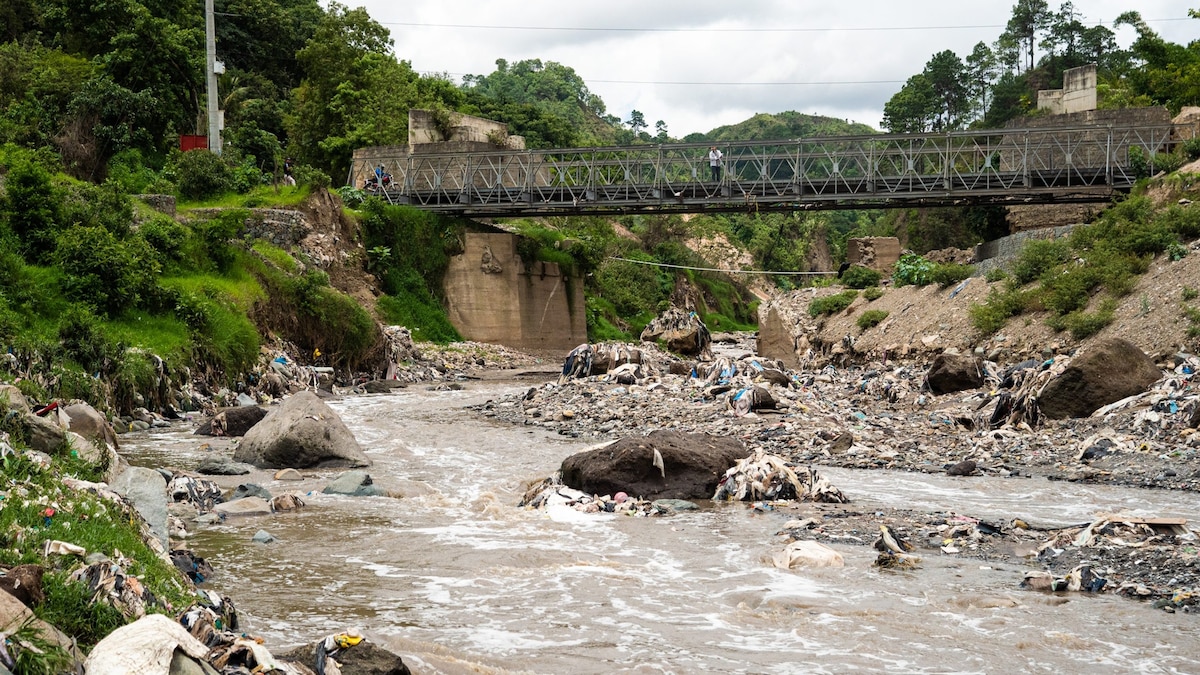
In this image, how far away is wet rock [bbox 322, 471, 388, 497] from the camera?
12.6 metres

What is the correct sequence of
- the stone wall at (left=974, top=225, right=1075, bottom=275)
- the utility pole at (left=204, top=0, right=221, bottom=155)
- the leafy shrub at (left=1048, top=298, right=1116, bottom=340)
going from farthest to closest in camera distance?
1. the utility pole at (left=204, top=0, right=221, bottom=155)
2. the stone wall at (left=974, top=225, right=1075, bottom=275)
3. the leafy shrub at (left=1048, top=298, right=1116, bottom=340)

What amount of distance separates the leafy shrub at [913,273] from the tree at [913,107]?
1717 inches

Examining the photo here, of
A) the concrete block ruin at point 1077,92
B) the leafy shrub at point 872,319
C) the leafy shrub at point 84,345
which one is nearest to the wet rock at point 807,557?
the leafy shrub at point 84,345

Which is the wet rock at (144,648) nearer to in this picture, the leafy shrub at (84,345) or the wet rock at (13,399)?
the wet rock at (13,399)

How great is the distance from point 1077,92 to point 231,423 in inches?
1561

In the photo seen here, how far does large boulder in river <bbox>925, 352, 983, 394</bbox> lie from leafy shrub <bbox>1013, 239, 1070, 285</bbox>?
566 cm

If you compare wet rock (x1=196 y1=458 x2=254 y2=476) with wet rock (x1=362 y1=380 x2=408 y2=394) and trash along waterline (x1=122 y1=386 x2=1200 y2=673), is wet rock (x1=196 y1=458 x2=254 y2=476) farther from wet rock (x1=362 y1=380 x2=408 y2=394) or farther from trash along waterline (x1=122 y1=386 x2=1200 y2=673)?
wet rock (x1=362 y1=380 x2=408 y2=394)

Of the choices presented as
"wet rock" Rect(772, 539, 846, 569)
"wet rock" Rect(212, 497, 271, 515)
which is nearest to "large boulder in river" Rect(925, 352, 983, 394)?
"wet rock" Rect(772, 539, 846, 569)

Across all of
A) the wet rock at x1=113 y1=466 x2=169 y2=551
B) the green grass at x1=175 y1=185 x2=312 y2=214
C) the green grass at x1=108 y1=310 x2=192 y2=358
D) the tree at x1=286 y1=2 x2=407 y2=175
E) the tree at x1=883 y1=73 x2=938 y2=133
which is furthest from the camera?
the tree at x1=883 y1=73 x2=938 y2=133

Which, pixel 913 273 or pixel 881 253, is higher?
pixel 881 253

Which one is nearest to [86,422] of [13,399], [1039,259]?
[13,399]

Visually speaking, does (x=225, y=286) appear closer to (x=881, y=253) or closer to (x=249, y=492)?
(x=249, y=492)

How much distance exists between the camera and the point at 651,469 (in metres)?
12.2

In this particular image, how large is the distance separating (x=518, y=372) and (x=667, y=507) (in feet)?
80.6
